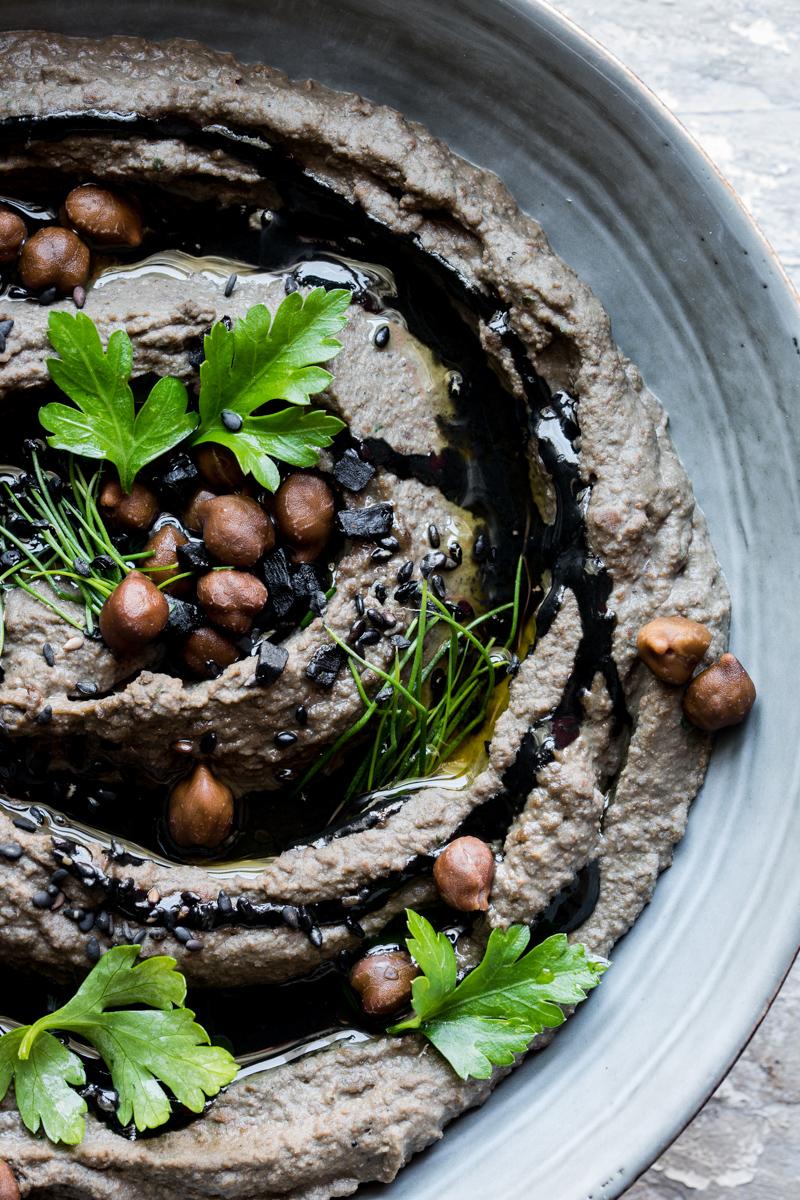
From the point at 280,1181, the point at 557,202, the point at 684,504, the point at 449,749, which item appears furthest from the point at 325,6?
the point at 280,1181

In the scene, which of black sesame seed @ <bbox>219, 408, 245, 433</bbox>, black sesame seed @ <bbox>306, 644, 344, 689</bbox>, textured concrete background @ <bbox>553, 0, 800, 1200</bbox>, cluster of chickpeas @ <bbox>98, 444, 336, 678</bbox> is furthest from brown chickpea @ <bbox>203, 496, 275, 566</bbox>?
textured concrete background @ <bbox>553, 0, 800, 1200</bbox>

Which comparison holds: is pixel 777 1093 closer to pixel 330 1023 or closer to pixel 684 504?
pixel 330 1023

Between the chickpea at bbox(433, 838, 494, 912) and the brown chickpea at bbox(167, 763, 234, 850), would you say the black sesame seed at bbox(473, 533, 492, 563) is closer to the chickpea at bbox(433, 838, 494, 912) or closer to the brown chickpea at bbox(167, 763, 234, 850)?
the chickpea at bbox(433, 838, 494, 912)

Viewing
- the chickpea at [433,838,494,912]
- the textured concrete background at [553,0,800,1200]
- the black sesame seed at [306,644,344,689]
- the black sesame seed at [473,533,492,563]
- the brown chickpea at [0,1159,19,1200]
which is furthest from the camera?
the textured concrete background at [553,0,800,1200]

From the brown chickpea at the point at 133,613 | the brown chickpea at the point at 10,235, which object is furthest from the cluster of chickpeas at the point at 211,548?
the brown chickpea at the point at 10,235

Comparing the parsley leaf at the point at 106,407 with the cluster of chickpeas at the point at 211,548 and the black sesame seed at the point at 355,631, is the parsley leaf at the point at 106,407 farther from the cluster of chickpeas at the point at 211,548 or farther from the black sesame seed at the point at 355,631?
the black sesame seed at the point at 355,631

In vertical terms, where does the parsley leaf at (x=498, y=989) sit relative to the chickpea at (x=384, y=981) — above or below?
above

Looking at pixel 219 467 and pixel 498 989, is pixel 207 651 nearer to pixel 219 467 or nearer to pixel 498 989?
pixel 219 467

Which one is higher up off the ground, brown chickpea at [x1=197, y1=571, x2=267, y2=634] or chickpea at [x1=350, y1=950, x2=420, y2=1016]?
brown chickpea at [x1=197, y1=571, x2=267, y2=634]
